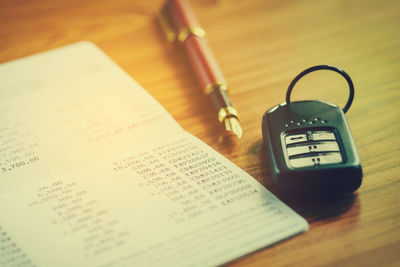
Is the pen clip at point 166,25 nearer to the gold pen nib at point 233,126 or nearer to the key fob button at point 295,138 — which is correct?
the gold pen nib at point 233,126

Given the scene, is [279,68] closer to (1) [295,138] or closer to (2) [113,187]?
(1) [295,138]

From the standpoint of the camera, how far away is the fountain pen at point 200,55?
60 cm

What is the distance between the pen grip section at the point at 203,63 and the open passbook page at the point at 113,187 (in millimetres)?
84

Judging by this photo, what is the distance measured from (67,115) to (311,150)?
0.35m

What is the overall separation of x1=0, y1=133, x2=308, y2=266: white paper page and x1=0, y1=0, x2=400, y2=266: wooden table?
0.03 meters

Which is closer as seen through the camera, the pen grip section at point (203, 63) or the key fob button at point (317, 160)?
the key fob button at point (317, 160)

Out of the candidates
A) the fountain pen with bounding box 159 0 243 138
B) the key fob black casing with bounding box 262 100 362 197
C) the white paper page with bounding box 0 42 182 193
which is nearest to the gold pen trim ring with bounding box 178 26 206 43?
the fountain pen with bounding box 159 0 243 138

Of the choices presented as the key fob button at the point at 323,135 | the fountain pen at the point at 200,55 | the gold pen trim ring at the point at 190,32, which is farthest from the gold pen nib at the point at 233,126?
the gold pen trim ring at the point at 190,32

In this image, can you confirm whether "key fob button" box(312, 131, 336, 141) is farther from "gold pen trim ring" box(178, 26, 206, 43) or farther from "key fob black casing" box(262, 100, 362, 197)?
"gold pen trim ring" box(178, 26, 206, 43)

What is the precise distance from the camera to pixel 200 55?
2.29 ft

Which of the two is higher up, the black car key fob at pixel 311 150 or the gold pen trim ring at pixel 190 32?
the gold pen trim ring at pixel 190 32

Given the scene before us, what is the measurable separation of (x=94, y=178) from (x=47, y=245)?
0.34 ft

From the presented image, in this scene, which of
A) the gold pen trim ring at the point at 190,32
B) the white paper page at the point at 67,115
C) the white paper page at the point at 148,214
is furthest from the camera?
the gold pen trim ring at the point at 190,32

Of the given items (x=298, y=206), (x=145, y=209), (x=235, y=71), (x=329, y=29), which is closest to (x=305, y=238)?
(x=298, y=206)
